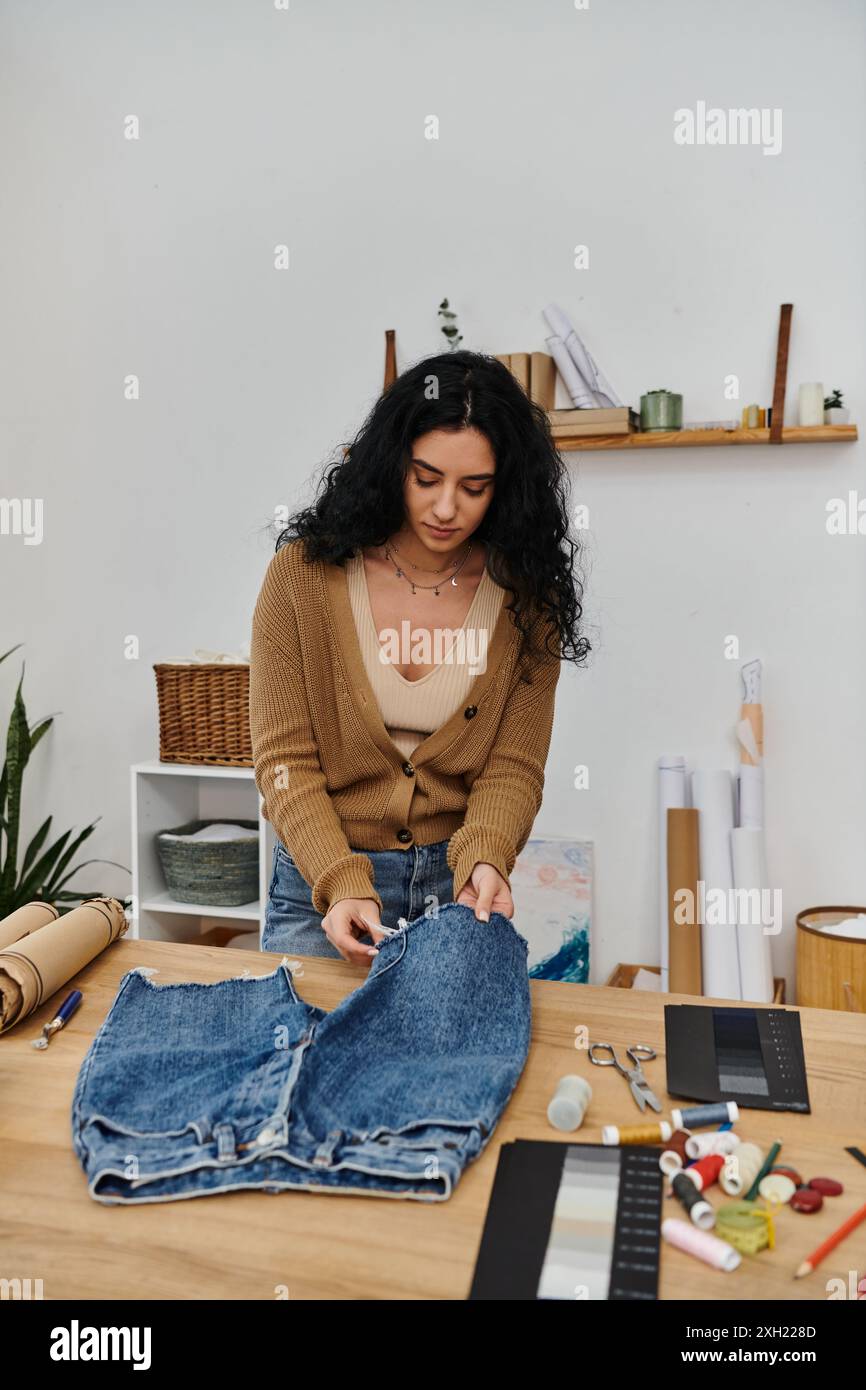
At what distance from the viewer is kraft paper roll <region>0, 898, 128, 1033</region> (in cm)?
131

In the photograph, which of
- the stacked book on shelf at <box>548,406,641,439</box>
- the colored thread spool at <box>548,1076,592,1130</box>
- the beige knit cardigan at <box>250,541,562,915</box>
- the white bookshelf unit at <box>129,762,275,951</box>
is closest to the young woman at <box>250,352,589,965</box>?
the beige knit cardigan at <box>250,541,562,915</box>

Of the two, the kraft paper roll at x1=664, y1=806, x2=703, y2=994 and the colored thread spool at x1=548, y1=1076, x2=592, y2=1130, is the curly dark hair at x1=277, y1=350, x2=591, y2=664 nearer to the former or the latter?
the colored thread spool at x1=548, y1=1076, x2=592, y2=1130

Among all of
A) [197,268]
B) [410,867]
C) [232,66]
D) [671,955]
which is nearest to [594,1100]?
[410,867]

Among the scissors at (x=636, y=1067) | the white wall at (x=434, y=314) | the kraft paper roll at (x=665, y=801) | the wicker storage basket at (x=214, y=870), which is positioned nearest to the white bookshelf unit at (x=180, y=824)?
the wicker storage basket at (x=214, y=870)

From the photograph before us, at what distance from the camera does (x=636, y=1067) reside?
119 centimetres

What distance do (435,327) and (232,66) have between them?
96 centimetres

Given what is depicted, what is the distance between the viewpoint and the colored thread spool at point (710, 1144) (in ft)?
3.33

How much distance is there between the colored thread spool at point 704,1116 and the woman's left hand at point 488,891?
42 centimetres

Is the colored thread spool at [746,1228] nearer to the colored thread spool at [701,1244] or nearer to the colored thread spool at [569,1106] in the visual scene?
the colored thread spool at [701,1244]

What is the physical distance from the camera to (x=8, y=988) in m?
1.31

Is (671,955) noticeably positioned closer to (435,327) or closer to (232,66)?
(435,327)

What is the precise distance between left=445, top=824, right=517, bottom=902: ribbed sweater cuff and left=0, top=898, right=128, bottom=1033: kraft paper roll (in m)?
0.46

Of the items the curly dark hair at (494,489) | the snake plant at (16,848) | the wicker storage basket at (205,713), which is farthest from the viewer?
the snake plant at (16,848)

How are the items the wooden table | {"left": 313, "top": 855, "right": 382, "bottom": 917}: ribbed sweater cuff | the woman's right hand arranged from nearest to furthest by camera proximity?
the wooden table
the woman's right hand
{"left": 313, "top": 855, "right": 382, "bottom": 917}: ribbed sweater cuff
